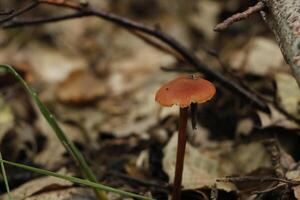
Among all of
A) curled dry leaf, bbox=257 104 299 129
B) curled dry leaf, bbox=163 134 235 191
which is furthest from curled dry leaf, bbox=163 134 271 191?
curled dry leaf, bbox=257 104 299 129

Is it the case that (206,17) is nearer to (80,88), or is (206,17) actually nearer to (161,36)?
(80,88)

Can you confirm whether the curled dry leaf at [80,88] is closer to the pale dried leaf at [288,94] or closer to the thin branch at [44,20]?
the thin branch at [44,20]

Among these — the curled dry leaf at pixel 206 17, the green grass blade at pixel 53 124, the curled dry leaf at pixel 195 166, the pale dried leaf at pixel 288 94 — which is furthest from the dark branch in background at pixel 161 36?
the curled dry leaf at pixel 206 17

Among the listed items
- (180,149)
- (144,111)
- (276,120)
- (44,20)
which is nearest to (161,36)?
(44,20)

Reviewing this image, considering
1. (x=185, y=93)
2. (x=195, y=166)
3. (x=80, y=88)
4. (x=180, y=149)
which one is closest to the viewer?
(x=185, y=93)

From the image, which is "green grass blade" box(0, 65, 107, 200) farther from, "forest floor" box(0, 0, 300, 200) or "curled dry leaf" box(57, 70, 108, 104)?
"curled dry leaf" box(57, 70, 108, 104)

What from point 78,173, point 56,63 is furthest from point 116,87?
point 78,173
